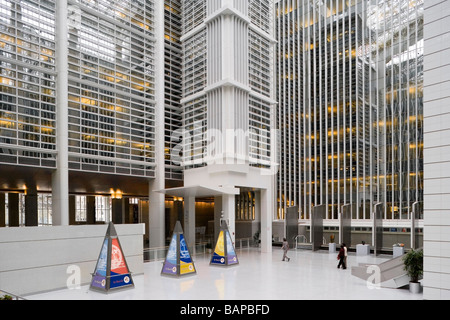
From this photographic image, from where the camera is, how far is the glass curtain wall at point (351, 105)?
37906mm

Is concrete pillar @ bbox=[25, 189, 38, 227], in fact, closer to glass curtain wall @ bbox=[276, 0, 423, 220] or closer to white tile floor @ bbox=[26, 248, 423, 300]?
white tile floor @ bbox=[26, 248, 423, 300]

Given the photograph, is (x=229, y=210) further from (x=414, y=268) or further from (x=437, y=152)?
(x=437, y=152)

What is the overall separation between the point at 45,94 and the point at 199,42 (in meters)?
11.6

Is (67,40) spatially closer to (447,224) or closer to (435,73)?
(435,73)

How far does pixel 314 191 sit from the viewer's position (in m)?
44.7

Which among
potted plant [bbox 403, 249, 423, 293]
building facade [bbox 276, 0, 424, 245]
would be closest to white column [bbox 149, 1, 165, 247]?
potted plant [bbox 403, 249, 423, 293]

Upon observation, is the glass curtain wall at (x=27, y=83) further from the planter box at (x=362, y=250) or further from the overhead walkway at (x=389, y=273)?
the planter box at (x=362, y=250)

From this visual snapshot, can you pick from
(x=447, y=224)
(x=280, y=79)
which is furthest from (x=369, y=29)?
(x=447, y=224)

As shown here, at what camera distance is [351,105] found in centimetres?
4147

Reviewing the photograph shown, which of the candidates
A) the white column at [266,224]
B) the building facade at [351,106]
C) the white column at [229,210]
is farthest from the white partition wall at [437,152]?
the building facade at [351,106]

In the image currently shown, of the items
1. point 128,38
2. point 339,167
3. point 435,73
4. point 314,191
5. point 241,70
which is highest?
point 128,38

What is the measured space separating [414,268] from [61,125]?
18.6 m

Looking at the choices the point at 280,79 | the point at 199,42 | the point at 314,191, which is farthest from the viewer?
the point at 280,79

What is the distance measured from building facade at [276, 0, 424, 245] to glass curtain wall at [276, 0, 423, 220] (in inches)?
3.9
